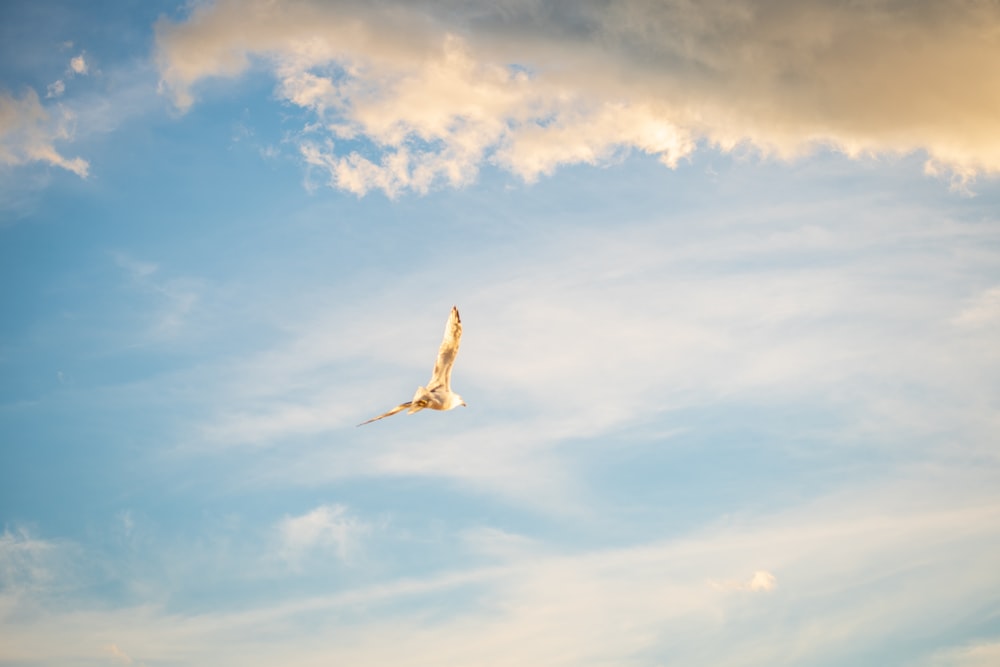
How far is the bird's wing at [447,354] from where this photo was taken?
81312 millimetres

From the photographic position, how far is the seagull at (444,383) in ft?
251

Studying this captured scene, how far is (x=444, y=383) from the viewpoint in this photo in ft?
267

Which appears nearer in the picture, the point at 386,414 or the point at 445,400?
the point at 386,414

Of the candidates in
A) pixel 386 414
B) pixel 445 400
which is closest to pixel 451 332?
pixel 445 400

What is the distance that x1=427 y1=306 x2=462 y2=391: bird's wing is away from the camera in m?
81.3

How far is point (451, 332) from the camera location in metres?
83.7

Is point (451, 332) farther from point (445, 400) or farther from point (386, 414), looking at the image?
point (386, 414)

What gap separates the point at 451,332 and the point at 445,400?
24.6 feet

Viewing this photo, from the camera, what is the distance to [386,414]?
70625 millimetres

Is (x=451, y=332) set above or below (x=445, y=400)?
above

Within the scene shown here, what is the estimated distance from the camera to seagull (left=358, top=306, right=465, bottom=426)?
7659cm

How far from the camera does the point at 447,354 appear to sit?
3265 inches

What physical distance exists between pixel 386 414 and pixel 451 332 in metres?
15.1

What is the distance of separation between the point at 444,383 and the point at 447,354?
2945 millimetres
